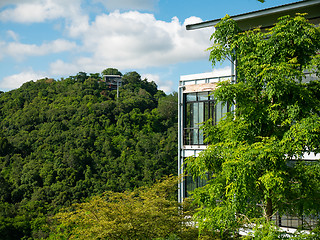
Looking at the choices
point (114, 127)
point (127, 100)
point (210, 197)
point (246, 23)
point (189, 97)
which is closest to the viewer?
point (210, 197)

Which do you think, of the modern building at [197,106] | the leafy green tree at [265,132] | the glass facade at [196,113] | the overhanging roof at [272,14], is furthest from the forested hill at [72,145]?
the leafy green tree at [265,132]

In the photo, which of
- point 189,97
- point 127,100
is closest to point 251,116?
point 189,97

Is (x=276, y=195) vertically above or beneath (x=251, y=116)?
→ beneath

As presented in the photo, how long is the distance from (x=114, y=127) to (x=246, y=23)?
1990 inches

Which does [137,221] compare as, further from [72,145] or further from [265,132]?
[72,145]

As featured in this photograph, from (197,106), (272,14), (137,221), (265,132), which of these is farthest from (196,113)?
(265,132)

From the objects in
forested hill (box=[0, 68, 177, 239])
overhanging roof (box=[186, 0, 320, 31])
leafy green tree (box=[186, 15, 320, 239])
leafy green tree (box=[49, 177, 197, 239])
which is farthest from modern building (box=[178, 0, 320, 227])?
forested hill (box=[0, 68, 177, 239])

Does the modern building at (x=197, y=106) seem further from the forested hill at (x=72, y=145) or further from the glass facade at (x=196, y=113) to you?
the forested hill at (x=72, y=145)

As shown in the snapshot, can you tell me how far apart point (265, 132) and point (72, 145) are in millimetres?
49535

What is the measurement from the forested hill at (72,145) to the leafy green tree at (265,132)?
92.1 feet

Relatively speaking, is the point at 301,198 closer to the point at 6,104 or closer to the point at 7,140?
the point at 7,140

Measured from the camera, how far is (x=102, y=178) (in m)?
49.8

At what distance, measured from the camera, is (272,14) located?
39.4 feet

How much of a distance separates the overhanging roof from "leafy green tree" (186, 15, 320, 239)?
3392 mm
